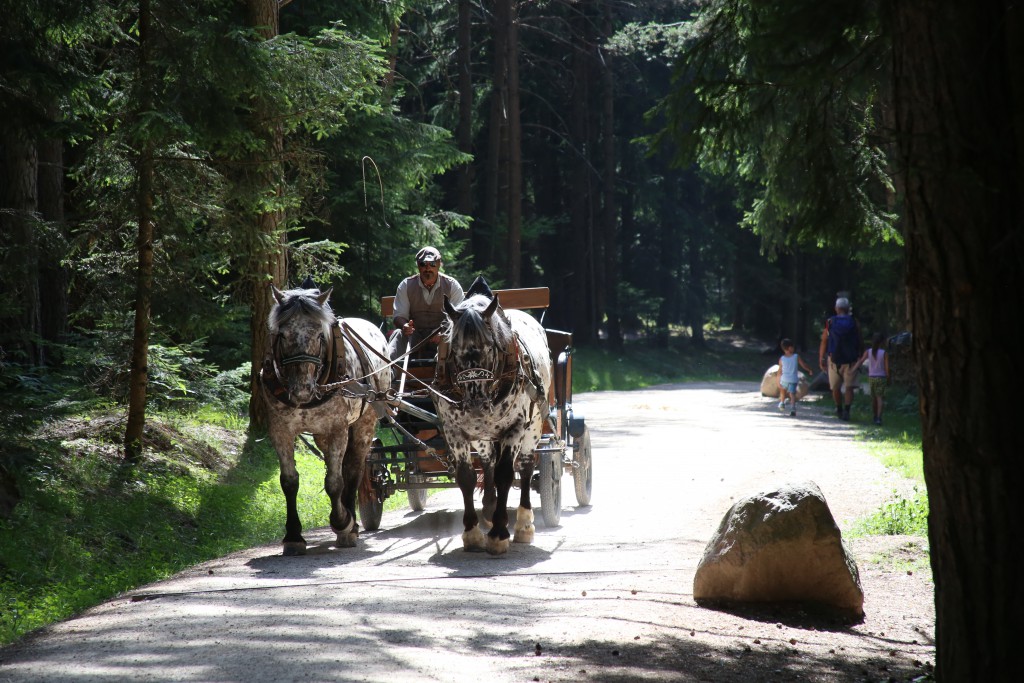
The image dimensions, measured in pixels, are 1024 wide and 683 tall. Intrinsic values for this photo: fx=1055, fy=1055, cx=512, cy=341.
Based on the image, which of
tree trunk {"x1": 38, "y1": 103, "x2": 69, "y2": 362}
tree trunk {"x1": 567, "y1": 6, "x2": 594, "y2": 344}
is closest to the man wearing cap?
tree trunk {"x1": 38, "y1": 103, "x2": 69, "y2": 362}

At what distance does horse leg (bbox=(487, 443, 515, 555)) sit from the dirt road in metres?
0.15

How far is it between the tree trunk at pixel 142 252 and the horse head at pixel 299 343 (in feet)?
8.38

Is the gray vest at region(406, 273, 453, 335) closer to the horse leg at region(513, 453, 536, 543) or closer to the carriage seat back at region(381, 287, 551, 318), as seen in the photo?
the carriage seat back at region(381, 287, 551, 318)

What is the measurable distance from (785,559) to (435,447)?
4.03m

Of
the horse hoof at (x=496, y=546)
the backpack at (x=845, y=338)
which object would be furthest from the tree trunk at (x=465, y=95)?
the horse hoof at (x=496, y=546)

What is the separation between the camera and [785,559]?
7.11 meters

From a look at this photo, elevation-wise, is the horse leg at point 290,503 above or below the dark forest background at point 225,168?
below

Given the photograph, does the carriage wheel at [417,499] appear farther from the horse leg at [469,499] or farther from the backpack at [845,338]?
the backpack at [845,338]

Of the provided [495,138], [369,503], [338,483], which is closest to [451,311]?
[338,483]

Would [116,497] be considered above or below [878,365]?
below

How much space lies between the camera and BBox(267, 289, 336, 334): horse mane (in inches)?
345

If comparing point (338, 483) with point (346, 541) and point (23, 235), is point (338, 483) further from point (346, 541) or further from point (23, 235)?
point (23, 235)

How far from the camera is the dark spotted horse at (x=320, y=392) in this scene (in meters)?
8.73

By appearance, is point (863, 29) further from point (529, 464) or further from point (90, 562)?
point (90, 562)
